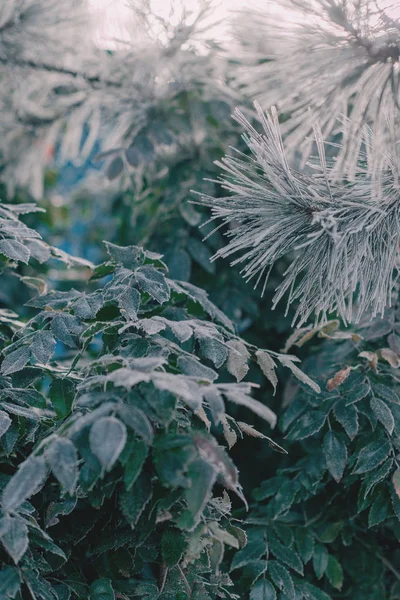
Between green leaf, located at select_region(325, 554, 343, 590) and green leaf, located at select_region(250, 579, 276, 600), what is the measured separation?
231 millimetres

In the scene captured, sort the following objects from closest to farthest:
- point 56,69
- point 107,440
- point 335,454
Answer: point 107,440
point 335,454
point 56,69

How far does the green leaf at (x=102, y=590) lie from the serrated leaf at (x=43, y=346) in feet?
1.20

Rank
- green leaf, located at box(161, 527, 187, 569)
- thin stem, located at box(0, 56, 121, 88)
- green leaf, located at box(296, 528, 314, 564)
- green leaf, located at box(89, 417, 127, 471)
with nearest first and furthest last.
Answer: green leaf, located at box(89, 417, 127, 471), green leaf, located at box(161, 527, 187, 569), green leaf, located at box(296, 528, 314, 564), thin stem, located at box(0, 56, 121, 88)

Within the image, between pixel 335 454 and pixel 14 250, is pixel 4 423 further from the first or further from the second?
pixel 335 454

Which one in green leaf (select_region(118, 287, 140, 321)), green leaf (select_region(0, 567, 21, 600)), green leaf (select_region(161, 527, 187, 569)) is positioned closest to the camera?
green leaf (select_region(0, 567, 21, 600))

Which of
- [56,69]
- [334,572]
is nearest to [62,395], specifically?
[334,572]

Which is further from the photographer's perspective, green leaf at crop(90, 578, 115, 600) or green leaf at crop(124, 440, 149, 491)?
green leaf at crop(90, 578, 115, 600)

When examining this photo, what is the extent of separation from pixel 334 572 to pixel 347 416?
1.20ft

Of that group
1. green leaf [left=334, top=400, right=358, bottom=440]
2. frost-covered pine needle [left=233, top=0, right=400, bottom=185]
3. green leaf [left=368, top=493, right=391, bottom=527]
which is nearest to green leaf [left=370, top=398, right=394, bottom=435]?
green leaf [left=334, top=400, right=358, bottom=440]

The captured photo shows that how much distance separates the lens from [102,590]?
944 mm

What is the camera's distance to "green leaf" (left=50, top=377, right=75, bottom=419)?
1.04 meters

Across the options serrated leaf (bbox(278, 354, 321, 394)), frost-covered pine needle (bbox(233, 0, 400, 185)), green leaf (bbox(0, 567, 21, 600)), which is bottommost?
green leaf (bbox(0, 567, 21, 600))

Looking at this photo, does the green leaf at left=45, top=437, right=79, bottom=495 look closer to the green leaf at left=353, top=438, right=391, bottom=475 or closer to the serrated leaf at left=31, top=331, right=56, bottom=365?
the serrated leaf at left=31, top=331, right=56, bottom=365

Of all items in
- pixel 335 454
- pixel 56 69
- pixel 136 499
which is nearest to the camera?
pixel 136 499
